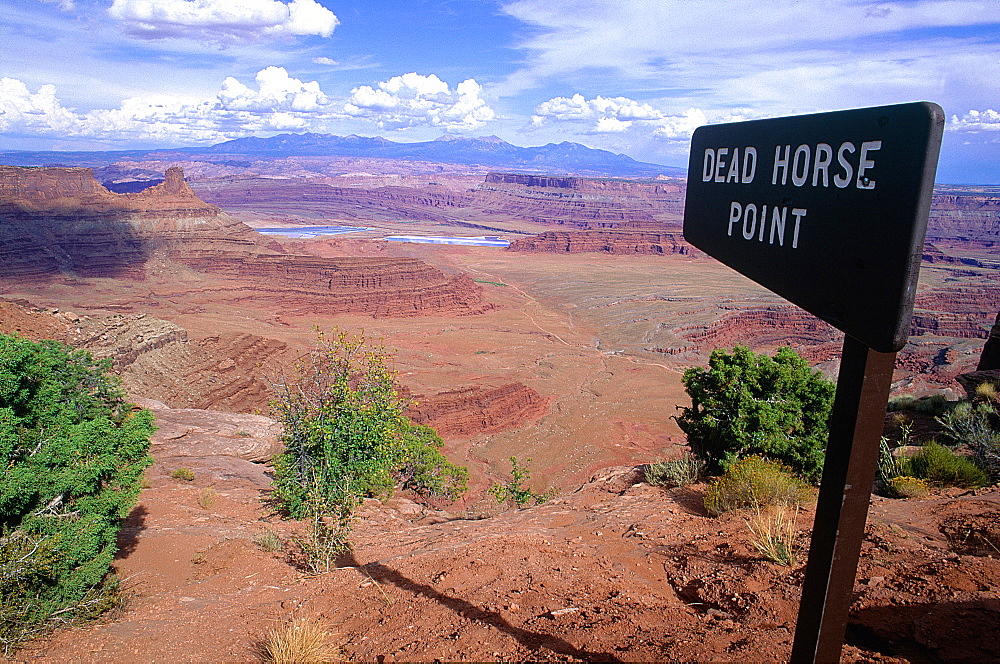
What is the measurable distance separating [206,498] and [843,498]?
12.3 meters

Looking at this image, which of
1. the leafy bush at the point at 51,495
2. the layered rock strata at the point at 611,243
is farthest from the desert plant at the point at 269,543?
the layered rock strata at the point at 611,243

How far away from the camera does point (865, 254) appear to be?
140 centimetres

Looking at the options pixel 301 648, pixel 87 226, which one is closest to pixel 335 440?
pixel 301 648

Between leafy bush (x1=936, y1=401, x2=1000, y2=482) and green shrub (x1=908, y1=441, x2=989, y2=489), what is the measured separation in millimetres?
322

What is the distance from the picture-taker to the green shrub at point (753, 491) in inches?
250

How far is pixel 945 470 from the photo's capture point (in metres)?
7.16

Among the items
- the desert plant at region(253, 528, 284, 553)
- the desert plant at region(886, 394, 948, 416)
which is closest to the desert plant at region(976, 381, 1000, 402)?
the desert plant at region(886, 394, 948, 416)

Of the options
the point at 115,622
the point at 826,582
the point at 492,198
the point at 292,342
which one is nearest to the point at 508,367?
the point at 292,342

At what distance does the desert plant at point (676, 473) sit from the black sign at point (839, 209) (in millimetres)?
7412

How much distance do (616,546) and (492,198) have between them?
155m

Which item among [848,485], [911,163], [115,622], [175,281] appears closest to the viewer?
[911,163]

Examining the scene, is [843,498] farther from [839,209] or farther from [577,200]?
[577,200]

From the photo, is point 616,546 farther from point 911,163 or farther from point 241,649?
point 911,163

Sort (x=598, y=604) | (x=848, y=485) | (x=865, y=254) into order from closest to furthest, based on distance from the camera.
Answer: (x=865, y=254) → (x=848, y=485) → (x=598, y=604)
